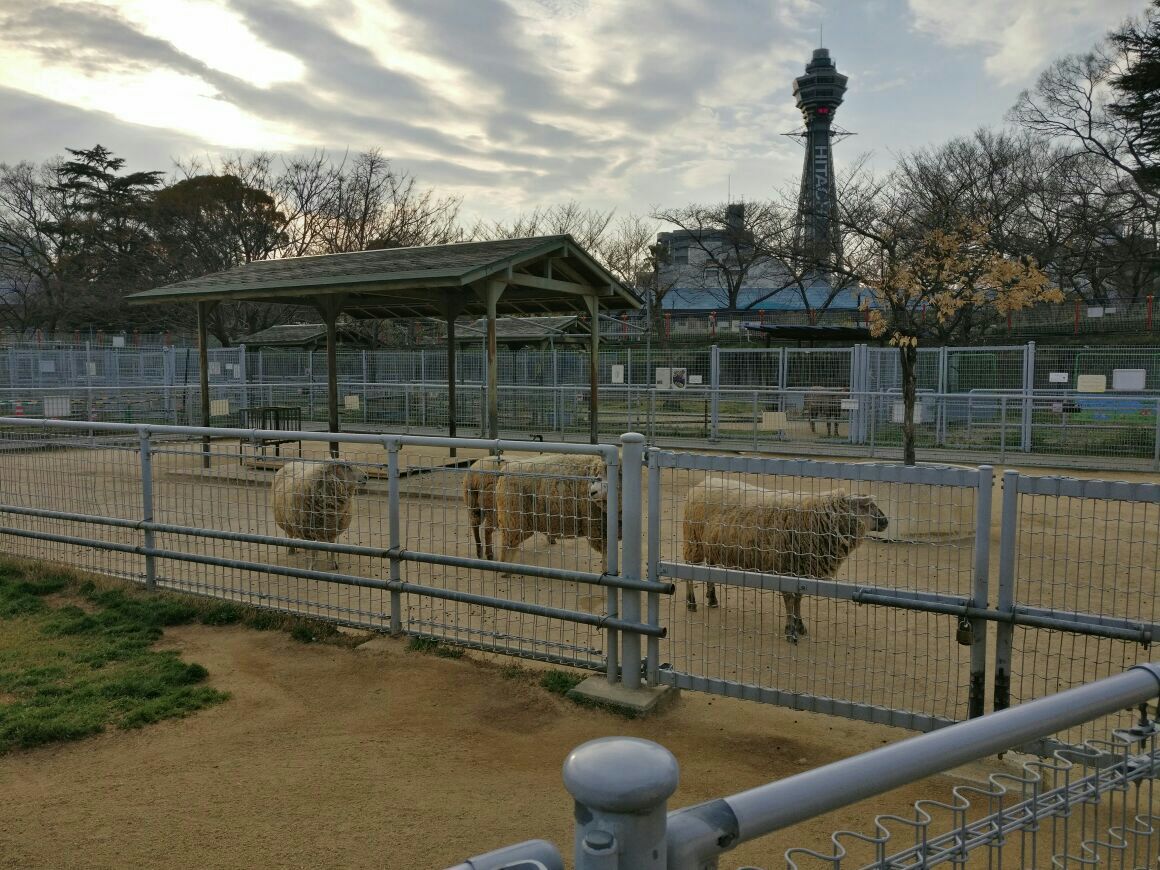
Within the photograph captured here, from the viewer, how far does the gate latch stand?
13.5 ft

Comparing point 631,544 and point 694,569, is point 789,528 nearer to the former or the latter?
point 694,569

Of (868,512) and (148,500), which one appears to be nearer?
(868,512)

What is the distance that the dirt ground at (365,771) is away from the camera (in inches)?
135

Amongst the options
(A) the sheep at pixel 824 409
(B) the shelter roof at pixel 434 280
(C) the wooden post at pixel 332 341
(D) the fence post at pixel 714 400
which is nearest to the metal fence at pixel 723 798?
(B) the shelter roof at pixel 434 280

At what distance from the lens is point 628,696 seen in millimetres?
4742

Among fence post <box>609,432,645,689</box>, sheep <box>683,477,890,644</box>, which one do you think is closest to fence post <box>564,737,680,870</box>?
fence post <box>609,432,645,689</box>

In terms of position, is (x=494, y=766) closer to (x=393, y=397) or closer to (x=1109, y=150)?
(x=393, y=397)

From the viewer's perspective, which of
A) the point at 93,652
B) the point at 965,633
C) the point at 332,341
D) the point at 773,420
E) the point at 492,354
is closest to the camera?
the point at 965,633

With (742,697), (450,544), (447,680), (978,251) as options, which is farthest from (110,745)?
(978,251)

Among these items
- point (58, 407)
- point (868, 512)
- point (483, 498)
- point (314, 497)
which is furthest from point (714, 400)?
point (58, 407)

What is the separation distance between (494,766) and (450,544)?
166 inches

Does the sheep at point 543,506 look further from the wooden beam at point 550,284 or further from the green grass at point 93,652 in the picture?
the wooden beam at point 550,284

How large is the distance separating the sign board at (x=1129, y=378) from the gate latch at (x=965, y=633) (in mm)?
15863

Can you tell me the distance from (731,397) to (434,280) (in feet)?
29.0
